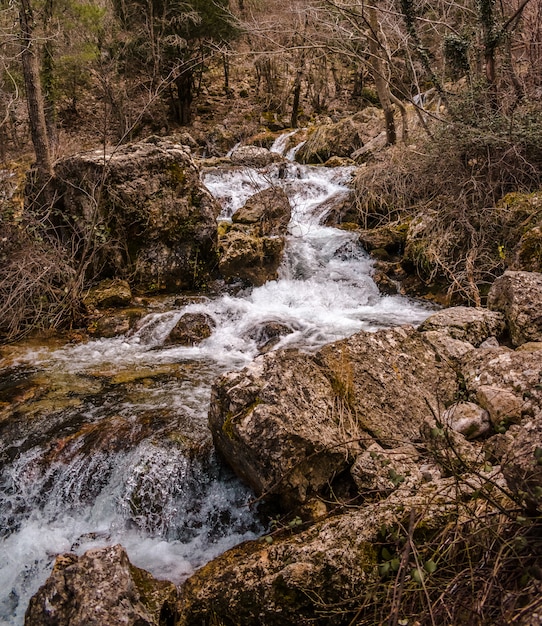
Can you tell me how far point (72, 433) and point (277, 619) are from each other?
250 cm

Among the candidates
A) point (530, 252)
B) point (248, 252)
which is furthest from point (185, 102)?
point (530, 252)

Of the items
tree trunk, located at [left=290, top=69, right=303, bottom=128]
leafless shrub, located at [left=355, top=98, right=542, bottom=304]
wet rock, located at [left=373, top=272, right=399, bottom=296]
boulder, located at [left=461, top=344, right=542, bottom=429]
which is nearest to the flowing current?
wet rock, located at [left=373, top=272, right=399, bottom=296]

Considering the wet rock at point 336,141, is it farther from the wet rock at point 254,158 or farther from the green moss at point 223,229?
the green moss at point 223,229

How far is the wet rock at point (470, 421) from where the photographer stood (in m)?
2.78

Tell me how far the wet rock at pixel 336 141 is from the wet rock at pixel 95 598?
13.1m

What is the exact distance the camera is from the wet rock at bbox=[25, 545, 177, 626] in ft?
6.75

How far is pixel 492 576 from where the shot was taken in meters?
1.41

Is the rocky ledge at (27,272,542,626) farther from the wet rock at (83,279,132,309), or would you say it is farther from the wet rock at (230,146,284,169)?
the wet rock at (230,146,284,169)

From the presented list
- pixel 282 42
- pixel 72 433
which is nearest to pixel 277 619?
pixel 72 433

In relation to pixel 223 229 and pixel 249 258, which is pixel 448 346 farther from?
pixel 223 229

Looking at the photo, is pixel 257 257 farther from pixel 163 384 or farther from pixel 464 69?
pixel 464 69

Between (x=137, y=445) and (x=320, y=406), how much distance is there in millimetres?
1609

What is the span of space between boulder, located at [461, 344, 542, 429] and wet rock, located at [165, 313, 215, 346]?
3447mm

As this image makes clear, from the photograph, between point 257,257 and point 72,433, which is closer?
point 72,433
